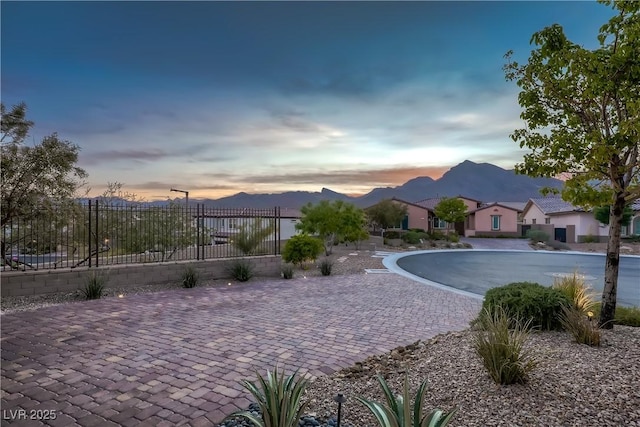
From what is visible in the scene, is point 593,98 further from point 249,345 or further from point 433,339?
point 249,345

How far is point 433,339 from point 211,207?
8.78 metres

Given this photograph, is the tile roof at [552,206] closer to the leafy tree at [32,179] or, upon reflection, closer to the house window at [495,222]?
the house window at [495,222]

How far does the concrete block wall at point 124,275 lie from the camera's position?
8.10 metres

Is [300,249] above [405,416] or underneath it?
underneath

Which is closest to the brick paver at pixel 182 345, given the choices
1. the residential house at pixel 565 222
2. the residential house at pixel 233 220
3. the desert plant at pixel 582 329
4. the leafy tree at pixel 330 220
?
the desert plant at pixel 582 329

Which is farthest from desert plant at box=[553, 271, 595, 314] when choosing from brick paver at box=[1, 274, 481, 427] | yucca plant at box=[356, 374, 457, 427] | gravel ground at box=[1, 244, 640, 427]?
yucca plant at box=[356, 374, 457, 427]

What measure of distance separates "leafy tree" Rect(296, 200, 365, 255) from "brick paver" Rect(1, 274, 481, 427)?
33.9 ft

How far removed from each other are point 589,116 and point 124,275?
1117 cm

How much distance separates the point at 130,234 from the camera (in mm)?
11602

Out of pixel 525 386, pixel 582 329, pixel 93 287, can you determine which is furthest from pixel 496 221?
pixel 525 386

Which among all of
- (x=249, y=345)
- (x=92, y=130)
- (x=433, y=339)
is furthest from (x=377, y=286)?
(x=92, y=130)

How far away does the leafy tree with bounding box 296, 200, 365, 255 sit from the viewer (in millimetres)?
19891

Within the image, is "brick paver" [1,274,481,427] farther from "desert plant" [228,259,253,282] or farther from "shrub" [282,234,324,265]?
"shrub" [282,234,324,265]

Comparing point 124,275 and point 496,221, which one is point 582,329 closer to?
point 124,275
